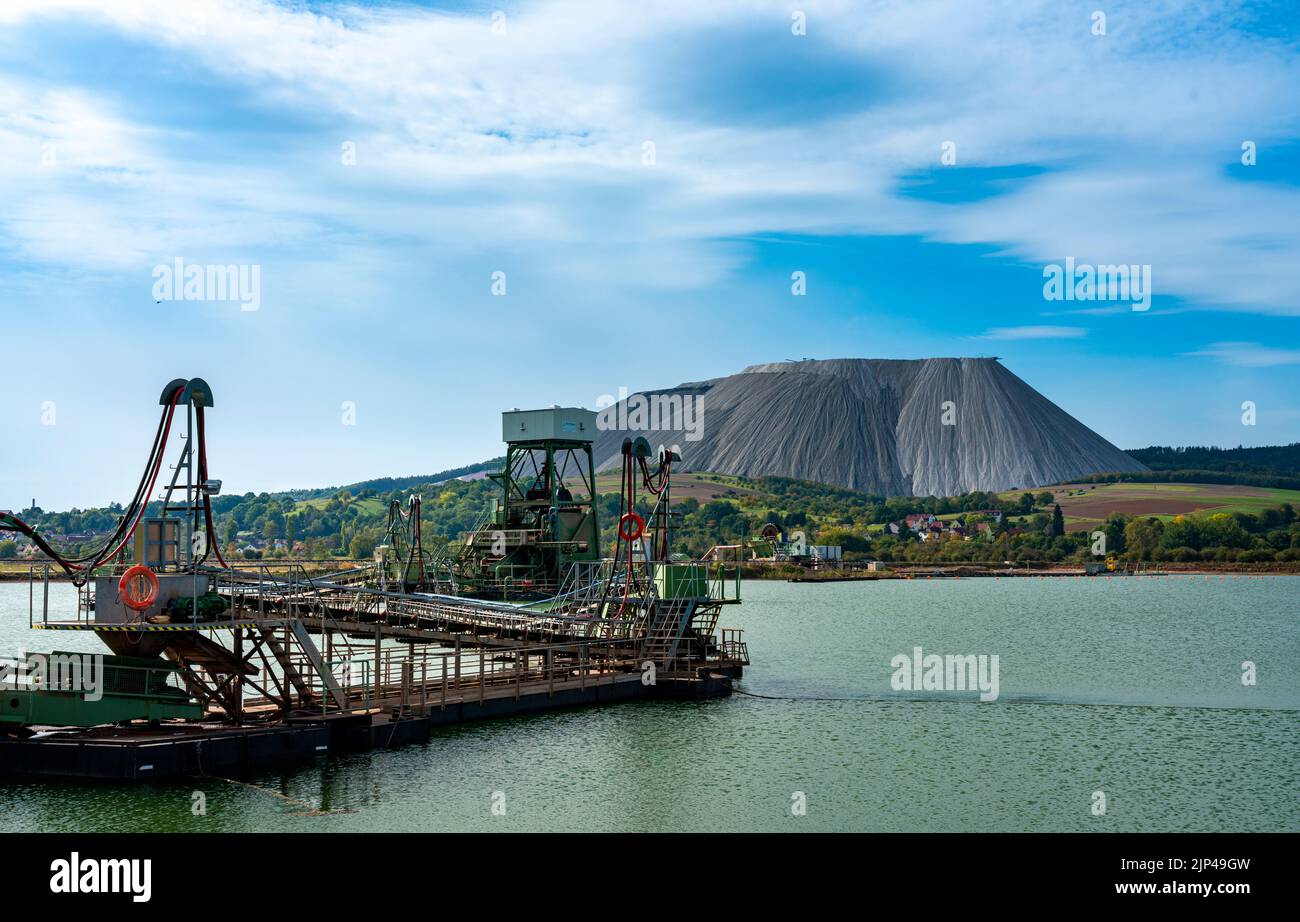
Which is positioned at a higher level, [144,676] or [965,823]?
[144,676]

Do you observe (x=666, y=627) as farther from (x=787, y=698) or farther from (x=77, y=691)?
(x=77, y=691)

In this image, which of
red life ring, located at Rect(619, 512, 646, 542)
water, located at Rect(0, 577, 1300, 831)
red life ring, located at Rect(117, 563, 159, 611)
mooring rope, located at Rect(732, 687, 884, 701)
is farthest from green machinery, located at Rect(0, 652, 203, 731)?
mooring rope, located at Rect(732, 687, 884, 701)

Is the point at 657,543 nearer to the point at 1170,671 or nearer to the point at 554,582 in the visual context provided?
the point at 554,582

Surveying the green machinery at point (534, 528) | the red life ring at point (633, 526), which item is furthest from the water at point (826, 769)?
the green machinery at point (534, 528)

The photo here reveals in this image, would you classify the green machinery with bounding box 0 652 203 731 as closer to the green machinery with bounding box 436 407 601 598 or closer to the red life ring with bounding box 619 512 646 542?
the red life ring with bounding box 619 512 646 542

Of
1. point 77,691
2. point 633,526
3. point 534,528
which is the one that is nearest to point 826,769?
point 633,526

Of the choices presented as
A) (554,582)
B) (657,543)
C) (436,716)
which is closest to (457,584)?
(554,582)
